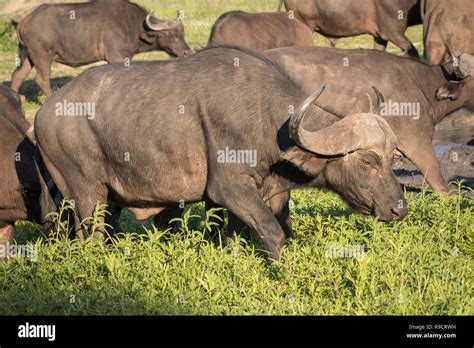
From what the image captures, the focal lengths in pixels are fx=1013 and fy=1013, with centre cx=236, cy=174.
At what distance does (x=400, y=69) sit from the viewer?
1100 centimetres

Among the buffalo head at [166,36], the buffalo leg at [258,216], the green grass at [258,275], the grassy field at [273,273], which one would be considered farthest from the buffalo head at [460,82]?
the buffalo head at [166,36]

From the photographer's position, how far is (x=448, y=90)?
11.1m

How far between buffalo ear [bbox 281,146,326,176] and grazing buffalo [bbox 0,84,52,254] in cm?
235

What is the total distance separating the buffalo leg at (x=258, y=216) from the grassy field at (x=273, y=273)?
Answer: 11 cm

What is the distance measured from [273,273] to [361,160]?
3.50 ft

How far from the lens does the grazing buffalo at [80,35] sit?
1900cm

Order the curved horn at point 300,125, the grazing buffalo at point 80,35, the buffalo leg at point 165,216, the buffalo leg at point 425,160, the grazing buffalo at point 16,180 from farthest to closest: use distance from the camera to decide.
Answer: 1. the grazing buffalo at point 80,35
2. the buffalo leg at point 425,160
3. the buffalo leg at point 165,216
4. the grazing buffalo at point 16,180
5. the curved horn at point 300,125

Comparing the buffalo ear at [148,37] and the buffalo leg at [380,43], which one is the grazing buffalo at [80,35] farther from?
the buffalo leg at [380,43]

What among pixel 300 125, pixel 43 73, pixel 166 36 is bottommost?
pixel 43 73

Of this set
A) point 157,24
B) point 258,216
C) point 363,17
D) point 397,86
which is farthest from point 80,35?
point 258,216

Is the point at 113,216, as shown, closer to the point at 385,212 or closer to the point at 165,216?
the point at 165,216

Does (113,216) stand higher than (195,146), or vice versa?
(195,146)
